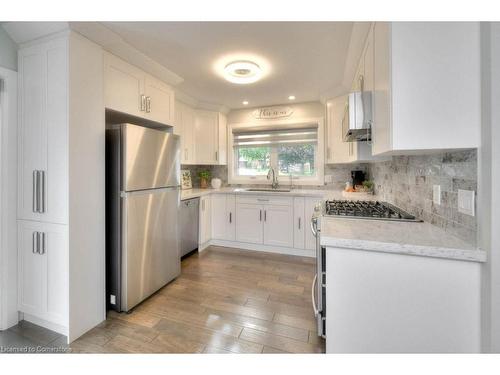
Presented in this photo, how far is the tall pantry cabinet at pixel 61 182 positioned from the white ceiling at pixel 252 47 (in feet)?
1.64

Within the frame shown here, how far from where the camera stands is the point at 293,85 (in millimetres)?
2934

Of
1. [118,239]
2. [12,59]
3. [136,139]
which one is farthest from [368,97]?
[12,59]

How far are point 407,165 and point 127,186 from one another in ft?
7.56

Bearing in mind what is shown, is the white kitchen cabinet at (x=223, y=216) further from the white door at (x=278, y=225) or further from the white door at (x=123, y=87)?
the white door at (x=123, y=87)

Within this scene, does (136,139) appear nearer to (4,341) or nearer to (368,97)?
(4,341)

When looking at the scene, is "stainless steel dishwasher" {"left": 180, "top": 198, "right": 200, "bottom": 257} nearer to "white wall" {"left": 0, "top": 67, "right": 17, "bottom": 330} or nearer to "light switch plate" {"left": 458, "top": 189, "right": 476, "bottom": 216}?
"white wall" {"left": 0, "top": 67, "right": 17, "bottom": 330}

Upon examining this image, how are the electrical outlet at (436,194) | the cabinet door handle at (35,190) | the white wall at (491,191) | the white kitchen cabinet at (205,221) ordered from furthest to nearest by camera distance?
the white kitchen cabinet at (205,221) → the cabinet door handle at (35,190) → the electrical outlet at (436,194) → the white wall at (491,191)

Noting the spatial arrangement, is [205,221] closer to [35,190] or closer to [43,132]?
[35,190]

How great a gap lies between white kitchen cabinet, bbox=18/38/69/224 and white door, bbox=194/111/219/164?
7.01 ft

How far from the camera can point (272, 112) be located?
3.80 m

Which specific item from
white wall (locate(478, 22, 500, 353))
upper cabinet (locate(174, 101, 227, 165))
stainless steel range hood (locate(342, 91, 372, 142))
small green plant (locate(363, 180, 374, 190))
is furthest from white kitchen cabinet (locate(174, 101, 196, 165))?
white wall (locate(478, 22, 500, 353))

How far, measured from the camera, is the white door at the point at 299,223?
10.4 feet

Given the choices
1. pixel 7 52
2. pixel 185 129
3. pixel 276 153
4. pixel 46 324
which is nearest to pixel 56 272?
pixel 46 324

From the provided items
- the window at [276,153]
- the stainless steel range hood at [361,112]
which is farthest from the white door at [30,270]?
the window at [276,153]
